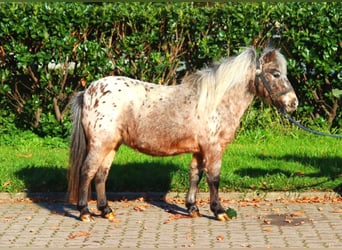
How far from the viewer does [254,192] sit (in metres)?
10.9

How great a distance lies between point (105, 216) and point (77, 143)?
0.91 metres

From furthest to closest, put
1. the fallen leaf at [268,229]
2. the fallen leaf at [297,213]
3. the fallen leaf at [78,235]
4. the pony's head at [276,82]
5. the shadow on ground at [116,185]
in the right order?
the shadow on ground at [116,185] < the fallen leaf at [297,213] < the pony's head at [276,82] < the fallen leaf at [268,229] < the fallen leaf at [78,235]

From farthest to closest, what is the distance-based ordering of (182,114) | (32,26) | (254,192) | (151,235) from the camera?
(32,26) → (254,192) → (182,114) → (151,235)

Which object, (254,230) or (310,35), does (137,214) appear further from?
(310,35)

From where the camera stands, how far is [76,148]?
393 inches

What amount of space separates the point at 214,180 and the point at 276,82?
Result: 1.34 meters

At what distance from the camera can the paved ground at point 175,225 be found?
28.4ft

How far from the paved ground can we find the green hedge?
129 inches

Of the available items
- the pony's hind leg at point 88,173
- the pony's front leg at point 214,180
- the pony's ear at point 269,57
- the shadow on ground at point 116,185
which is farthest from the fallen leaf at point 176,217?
the pony's ear at point 269,57

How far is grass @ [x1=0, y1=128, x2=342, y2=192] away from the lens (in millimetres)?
11047

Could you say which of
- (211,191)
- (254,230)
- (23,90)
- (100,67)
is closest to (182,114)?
(211,191)

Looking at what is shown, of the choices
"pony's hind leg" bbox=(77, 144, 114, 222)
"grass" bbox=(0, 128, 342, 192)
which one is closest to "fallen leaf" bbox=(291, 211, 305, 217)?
"grass" bbox=(0, 128, 342, 192)

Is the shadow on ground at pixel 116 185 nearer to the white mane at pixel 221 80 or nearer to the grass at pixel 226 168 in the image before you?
the grass at pixel 226 168

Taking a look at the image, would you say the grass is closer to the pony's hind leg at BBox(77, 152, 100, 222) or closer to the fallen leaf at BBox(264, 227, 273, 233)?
the pony's hind leg at BBox(77, 152, 100, 222)
